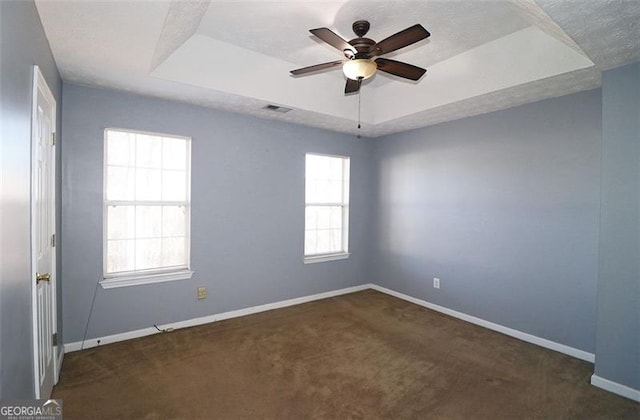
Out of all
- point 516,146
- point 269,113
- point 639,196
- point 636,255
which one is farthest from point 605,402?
point 269,113

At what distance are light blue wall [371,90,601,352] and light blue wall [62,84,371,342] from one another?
891 millimetres

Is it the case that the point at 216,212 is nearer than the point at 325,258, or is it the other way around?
the point at 216,212

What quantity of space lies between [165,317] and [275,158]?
2.24m

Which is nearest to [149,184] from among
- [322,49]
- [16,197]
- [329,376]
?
[16,197]

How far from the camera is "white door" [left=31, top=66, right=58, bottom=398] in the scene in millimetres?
1666

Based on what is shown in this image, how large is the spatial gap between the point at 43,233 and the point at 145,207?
1.26 m

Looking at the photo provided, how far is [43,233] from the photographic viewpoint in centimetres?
204

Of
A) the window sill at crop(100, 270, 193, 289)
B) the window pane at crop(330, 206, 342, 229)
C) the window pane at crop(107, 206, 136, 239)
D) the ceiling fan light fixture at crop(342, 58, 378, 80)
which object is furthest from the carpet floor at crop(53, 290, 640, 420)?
the ceiling fan light fixture at crop(342, 58, 378, 80)

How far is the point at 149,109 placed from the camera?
3.23 m

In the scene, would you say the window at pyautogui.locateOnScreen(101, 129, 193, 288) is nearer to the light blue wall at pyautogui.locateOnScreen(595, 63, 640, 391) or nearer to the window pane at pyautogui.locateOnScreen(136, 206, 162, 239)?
the window pane at pyautogui.locateOnScreen(136, 206, 162, 239)

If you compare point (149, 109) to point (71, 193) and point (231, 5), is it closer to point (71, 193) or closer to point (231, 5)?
point (71, 193)

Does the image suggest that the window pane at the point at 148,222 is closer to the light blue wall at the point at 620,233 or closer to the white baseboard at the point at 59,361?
the white baseboard at the point at 59,361

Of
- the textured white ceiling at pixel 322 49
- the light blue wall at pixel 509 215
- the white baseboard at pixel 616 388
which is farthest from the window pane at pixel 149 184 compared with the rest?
the white baseboard at pixel 616 388

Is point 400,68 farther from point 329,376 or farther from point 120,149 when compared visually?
point 120,149
